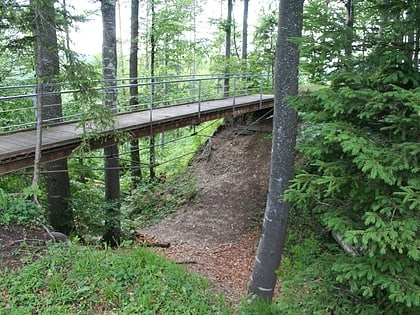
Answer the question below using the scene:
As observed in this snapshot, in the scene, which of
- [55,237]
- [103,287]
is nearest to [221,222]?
[55,237]

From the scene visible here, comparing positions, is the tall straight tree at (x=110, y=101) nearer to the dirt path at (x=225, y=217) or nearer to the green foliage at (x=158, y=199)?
the dirt path at (x=225, y=217)

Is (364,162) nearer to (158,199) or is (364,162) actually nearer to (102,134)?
(102,134)

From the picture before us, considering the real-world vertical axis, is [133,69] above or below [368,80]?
above

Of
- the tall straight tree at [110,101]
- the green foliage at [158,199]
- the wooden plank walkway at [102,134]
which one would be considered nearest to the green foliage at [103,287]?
the wooden plank walkway at [102,134]

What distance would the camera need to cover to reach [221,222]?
977 centimetres

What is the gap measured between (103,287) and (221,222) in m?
5.86

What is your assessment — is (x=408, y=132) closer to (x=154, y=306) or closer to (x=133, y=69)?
(x=154, y=306)

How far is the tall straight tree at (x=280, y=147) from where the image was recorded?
16.1 ft

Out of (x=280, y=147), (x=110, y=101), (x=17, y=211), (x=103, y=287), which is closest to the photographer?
(x=103, y=287)

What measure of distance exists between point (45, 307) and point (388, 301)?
10.9 feet

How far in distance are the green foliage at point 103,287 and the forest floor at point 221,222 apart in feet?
1.61

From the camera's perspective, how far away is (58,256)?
4559 millimetres

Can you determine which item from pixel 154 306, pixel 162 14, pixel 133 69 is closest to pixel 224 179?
pixel 133 69

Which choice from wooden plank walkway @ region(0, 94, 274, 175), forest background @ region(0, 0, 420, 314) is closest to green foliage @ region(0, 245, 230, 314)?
forest background @ region(0, 0, 420, 314)
